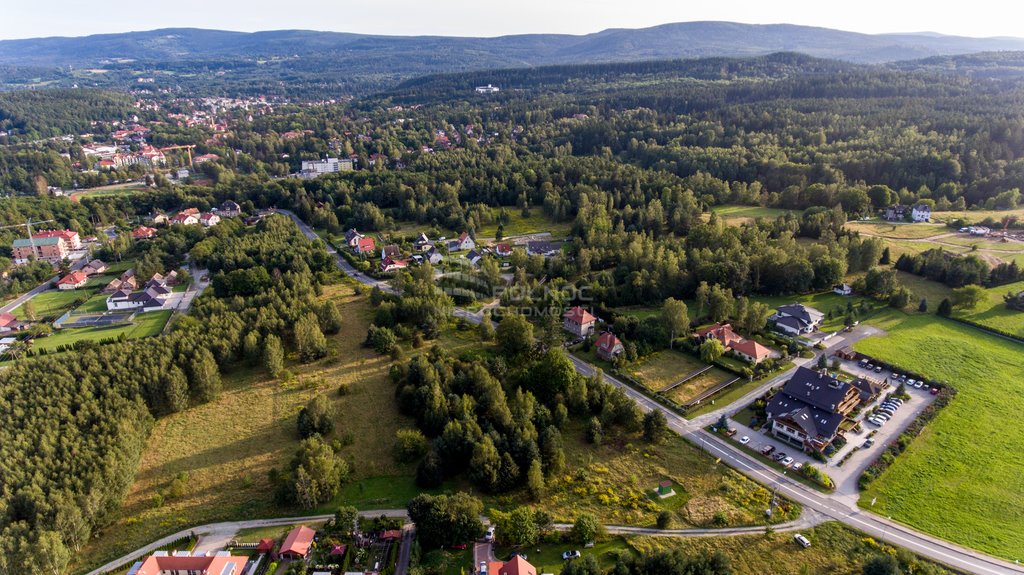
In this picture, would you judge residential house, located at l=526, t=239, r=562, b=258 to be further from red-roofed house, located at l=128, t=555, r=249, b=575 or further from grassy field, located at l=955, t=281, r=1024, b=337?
red-roofed house, located at l=128, t=555, r=249, b=575

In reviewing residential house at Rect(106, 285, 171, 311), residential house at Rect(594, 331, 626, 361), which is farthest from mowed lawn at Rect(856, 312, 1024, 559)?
residential house at Rect(106, 285, 171, 311)

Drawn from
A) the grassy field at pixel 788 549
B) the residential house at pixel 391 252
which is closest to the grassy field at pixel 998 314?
the grassy field at pixel 788 549

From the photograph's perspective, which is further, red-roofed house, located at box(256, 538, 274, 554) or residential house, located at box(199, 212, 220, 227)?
residential house, located at box(199, 212, 220, 227)

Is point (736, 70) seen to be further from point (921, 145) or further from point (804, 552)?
point (804, 552)

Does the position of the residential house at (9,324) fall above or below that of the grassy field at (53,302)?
above

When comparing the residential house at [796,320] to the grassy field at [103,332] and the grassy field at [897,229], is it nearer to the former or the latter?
the grassy field at [897,229]

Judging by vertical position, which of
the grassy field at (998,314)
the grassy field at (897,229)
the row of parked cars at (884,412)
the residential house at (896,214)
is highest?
the residential house at (896,214)
